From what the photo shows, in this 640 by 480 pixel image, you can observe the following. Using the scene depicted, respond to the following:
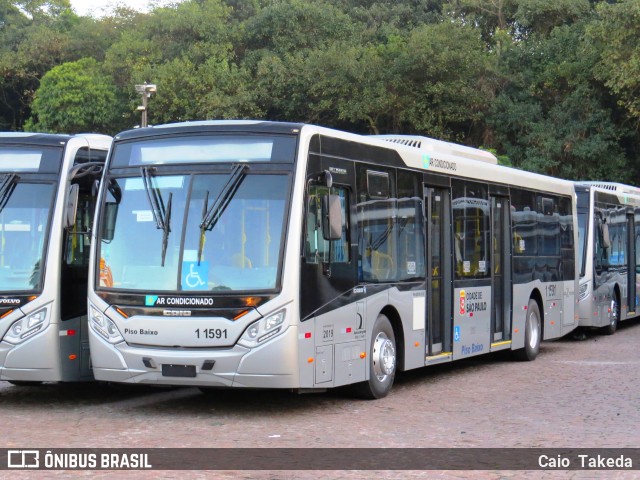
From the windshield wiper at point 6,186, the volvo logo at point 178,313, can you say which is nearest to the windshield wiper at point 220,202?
the volvo logo at point 178,313

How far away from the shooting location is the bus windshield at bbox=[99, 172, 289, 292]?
1074 cm

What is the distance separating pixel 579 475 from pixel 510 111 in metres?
38.4

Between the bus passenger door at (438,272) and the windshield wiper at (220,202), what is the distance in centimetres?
351

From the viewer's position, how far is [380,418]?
10.9m

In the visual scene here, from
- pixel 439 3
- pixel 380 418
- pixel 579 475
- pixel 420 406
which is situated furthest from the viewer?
pixel 439 3

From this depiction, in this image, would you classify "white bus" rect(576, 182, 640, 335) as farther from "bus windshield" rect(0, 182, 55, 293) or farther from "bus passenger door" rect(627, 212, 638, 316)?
"bus windshield" rect(0, 182, 55, 293)

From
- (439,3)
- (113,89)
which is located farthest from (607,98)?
(113,89)

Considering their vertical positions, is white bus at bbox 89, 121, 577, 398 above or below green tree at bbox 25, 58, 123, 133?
below

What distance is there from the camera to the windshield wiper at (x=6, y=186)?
1170cm

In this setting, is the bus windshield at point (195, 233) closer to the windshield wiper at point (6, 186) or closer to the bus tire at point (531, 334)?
the windshield wiper at point (6, 186)

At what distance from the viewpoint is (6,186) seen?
11.7 metres

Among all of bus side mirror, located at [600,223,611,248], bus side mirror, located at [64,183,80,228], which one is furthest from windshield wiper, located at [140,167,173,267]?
bus side mirror, located at [600,223,611,248]

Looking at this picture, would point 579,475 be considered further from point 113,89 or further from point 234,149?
point 113,89

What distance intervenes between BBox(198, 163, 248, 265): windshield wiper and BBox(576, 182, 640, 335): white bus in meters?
12.1
